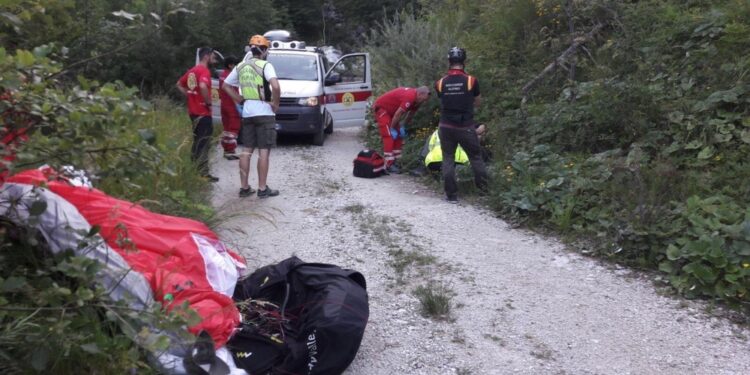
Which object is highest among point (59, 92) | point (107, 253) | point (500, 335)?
point (59, 92)

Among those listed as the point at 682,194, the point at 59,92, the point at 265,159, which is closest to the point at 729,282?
the point at 682,194

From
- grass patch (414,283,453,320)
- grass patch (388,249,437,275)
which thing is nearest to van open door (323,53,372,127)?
grass patch (388,249,437,275)

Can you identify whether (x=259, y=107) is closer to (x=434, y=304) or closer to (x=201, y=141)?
(x=201, y=141)

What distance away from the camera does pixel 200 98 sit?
9.02 m

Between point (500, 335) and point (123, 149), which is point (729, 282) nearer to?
point (500, 335)

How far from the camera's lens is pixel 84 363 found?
10.6 feet

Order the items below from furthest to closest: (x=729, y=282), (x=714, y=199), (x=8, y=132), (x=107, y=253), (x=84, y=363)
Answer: (x=714, y=199) → (x=729, y=282) → (x=107, y=253) → (x=84, y=363) → (x=8, y=132)

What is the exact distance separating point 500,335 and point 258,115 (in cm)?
467

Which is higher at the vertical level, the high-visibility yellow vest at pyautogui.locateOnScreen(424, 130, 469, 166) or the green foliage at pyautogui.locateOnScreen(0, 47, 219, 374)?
the green foliage at pyautogui.locateOnScreen(0, 47, 219, 374)

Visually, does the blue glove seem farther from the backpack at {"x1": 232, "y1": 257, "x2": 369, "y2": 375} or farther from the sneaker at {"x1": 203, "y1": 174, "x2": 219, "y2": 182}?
the backpack at {"x1": 232, "y1": 257, "x2": 369, "y2": 375}

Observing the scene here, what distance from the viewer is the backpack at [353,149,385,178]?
10.2 meters

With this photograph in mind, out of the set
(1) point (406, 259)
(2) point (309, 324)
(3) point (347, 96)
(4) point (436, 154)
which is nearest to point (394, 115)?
(4) point (436, 154)

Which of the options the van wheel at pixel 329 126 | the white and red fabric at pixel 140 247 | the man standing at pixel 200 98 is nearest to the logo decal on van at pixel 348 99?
the van wheel at pixel 329 126

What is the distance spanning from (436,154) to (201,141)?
10.3 ft
